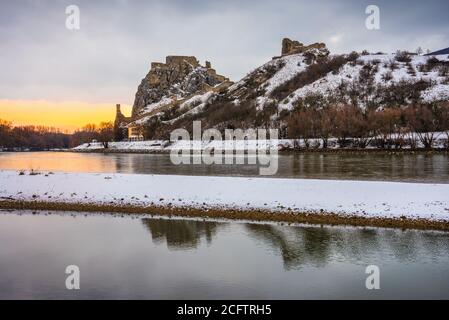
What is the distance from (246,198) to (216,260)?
11.9 metres

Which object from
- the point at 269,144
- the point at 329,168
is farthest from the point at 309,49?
the point at 329,168

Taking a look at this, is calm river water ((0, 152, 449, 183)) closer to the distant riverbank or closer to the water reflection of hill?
the distant riverbank

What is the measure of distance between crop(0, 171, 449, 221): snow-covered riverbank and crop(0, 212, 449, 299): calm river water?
3.27 meters

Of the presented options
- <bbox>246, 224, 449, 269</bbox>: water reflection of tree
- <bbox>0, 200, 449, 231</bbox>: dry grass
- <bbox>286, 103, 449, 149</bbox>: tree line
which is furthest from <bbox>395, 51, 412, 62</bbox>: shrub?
<bbox>246, 224, 449, 269</bbox>: water reflection of tree

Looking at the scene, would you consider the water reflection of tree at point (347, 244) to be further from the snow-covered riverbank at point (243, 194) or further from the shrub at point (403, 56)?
the shrub at point (403, 56)

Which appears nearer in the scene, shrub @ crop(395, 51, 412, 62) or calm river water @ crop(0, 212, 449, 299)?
calm river water @ crop(0, 212, 449, 299)

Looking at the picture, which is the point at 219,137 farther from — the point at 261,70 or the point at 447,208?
the point at 447,208

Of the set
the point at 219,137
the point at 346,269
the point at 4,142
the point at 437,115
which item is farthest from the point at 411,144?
the point at 4,142

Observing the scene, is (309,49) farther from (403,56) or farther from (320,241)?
(320,241)

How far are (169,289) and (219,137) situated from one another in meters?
118

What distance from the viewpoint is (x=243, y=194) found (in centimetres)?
2792

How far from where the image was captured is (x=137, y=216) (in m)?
24.7

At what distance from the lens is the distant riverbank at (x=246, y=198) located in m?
22.7

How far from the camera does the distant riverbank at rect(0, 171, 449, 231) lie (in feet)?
74.5
